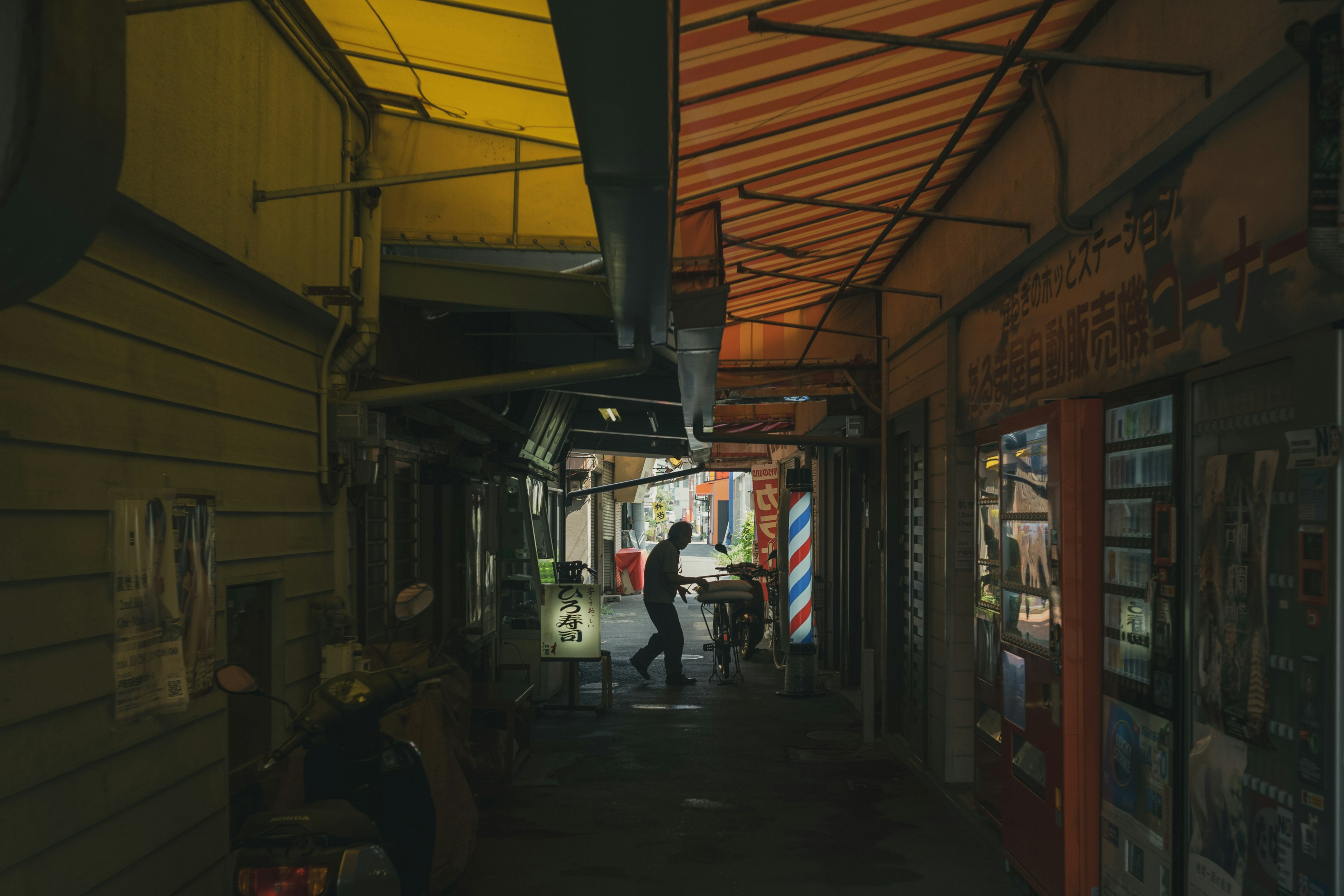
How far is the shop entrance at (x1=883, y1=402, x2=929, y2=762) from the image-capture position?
767cm

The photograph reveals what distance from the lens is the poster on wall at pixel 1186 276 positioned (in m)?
2.88

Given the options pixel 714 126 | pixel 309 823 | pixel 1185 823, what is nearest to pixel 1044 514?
pixel 1185 823

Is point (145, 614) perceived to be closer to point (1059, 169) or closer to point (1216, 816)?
point (1216, 816)

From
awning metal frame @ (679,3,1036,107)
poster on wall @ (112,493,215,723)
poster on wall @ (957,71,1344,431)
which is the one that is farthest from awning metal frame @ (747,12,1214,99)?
poster on wall @ (112,493,215,723)

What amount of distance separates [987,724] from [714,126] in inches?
136

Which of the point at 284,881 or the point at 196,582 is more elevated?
the point at 196,582

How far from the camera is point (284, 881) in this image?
10.0 ft

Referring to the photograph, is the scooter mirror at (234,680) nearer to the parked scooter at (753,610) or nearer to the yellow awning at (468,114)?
the yellow awning at (468,114)

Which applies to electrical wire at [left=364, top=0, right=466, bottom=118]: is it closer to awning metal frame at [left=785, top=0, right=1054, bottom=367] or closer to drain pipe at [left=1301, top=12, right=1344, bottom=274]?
awning metal frame at [left=785, top=0, right=1054, bottom=367]

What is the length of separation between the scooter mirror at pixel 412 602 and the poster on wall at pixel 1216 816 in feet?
11.9

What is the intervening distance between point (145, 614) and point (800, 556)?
903 cm

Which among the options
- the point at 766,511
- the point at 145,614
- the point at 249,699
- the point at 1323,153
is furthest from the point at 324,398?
the point at 766,511

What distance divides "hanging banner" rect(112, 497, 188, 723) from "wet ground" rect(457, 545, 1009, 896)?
2.13m

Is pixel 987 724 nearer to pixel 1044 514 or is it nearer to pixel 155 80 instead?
pixel 1044 514
